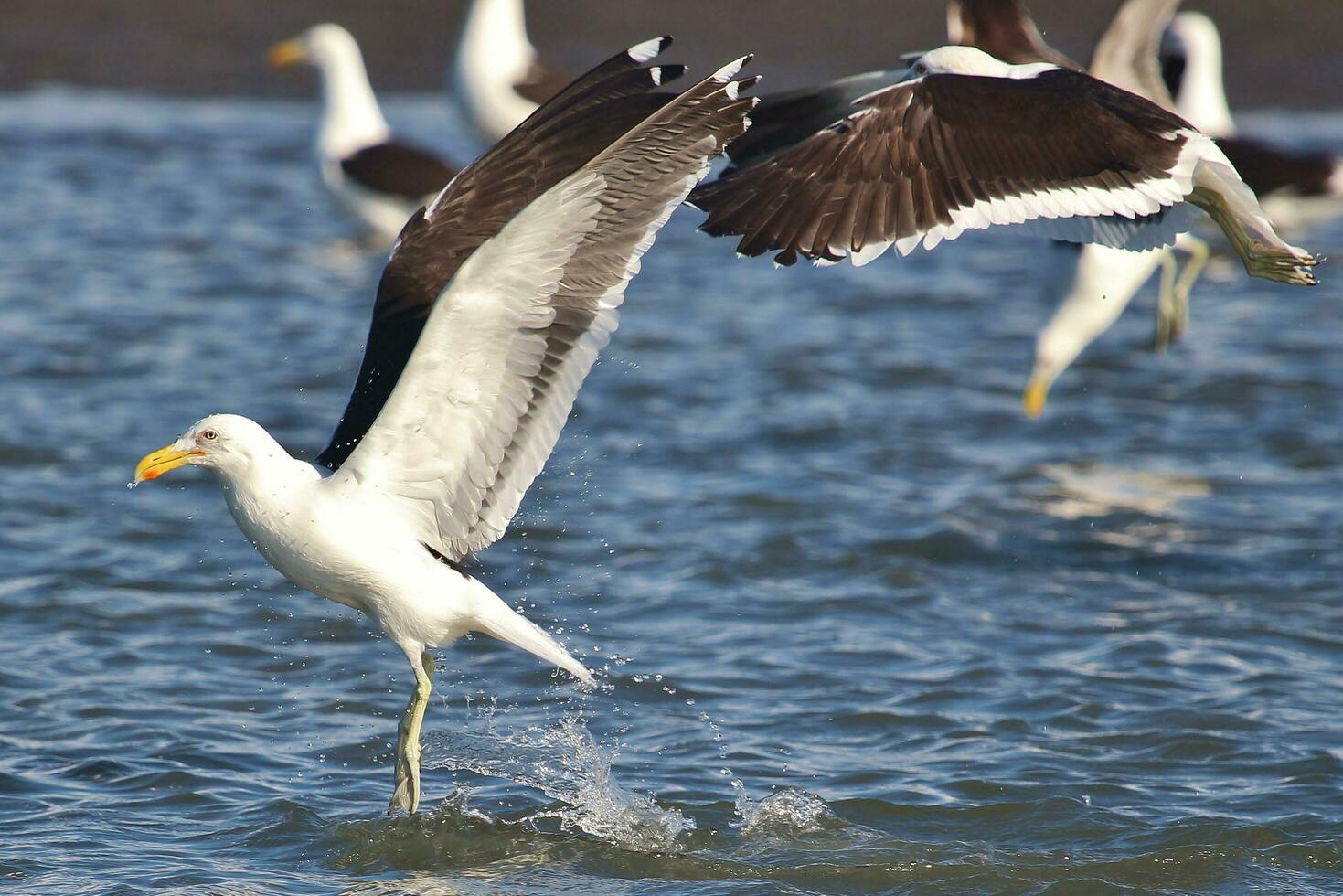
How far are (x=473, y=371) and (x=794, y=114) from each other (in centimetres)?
148

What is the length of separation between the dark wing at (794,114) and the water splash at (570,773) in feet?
5.70

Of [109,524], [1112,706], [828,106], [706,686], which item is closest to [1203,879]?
[1112,706]

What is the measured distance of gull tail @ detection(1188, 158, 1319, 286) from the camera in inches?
213

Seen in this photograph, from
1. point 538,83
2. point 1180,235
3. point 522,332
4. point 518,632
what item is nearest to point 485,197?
point 522,332

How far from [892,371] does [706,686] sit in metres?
3.91

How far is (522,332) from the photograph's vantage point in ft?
15.5

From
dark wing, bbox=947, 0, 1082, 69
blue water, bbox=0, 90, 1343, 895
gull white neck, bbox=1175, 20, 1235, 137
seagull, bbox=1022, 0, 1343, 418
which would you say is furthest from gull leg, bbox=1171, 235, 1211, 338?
dark wing, bbox=947, 0, 1082, 69

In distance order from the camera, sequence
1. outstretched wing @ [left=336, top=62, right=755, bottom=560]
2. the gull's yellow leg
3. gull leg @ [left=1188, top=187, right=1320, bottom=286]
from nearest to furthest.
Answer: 1. outstretched wing @ [left=336, top=62, right=755, bottom=560]
2. the gull's yellow leg
3. gull leg @ [left=1188, top=187, right=1320, bottom=286]

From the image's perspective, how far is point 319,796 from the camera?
5.50m

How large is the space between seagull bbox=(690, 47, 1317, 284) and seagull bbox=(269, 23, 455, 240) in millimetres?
6339

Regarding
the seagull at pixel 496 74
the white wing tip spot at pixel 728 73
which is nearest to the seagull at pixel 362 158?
the seagull at pixel 496 74

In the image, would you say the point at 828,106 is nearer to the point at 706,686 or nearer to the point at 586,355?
the point at 586,355

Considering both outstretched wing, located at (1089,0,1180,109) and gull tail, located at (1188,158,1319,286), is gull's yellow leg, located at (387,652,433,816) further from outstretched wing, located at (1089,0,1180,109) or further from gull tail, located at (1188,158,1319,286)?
outstretched wing, located at (1089,0,1180,109)

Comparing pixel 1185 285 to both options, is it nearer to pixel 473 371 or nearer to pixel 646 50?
pixel 646 50
